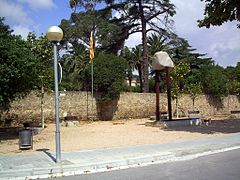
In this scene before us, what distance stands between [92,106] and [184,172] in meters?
20.7

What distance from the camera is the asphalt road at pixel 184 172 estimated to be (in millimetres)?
7430

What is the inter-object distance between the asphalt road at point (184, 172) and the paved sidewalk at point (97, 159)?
1.88 feet

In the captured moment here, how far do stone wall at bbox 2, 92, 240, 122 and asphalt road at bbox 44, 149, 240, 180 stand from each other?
16.5 meters

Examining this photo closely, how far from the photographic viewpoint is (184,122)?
2139 centimetres

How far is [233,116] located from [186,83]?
968cm

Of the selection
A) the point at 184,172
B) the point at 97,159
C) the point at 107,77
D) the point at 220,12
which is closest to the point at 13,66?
the point at 97,159

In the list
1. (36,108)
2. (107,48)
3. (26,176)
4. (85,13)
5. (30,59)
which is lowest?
(26,176)

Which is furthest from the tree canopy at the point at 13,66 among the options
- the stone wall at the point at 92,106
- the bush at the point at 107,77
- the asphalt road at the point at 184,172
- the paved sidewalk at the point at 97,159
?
the bush at the point at 107,77

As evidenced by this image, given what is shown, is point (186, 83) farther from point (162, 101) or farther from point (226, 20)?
point (226, 20)

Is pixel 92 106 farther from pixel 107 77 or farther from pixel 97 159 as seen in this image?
pixel 97 159

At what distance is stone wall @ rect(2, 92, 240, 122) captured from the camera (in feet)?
78.5

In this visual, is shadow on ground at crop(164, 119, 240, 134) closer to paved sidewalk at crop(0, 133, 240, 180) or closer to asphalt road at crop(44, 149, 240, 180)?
paved sidewalk at crop(0, 133, 240, 180)

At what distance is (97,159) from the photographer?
31.6ft

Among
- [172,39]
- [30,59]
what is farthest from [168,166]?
[172,39]
